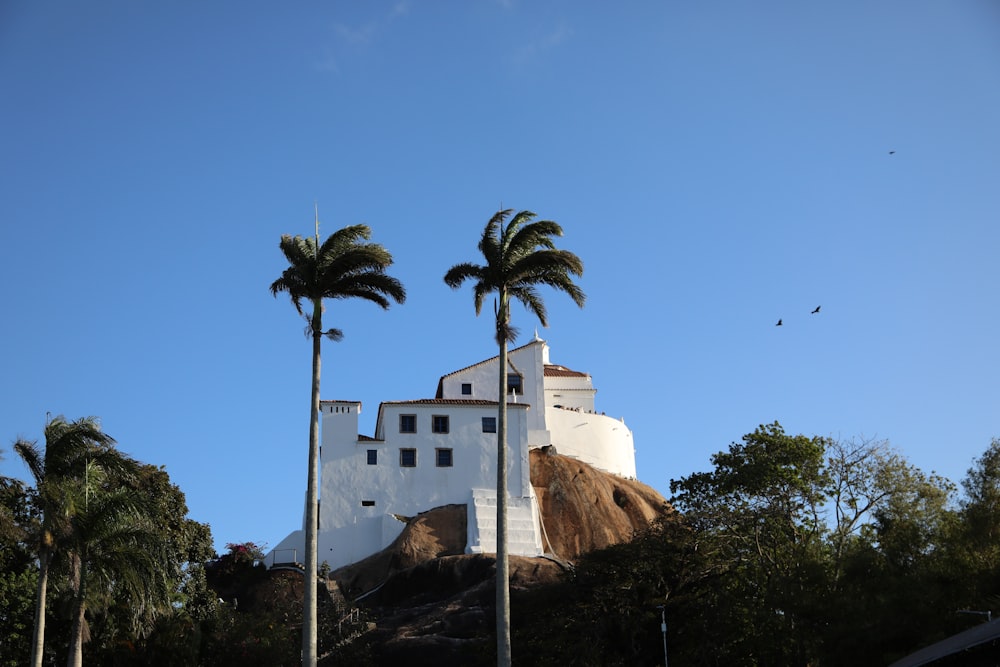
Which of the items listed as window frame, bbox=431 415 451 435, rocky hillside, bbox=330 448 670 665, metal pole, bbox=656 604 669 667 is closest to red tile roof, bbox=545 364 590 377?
rocky hillside, bbox=330 448 670 665

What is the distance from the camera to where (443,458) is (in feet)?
209

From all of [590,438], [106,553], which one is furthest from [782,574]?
[590,438]

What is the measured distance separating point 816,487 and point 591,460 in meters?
26.8

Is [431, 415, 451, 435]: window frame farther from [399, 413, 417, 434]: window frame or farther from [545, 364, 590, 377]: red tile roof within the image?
[545, 364, 590, 377]: red tile roof

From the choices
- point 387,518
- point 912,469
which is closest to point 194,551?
point 387,518

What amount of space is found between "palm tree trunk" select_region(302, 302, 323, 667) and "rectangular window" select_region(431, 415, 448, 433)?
3126cm

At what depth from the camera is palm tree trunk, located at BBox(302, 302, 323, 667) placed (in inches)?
1187

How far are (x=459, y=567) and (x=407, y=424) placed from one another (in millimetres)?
11678

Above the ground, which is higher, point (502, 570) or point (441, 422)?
point (441, 422)

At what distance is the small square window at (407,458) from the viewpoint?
63.0 m

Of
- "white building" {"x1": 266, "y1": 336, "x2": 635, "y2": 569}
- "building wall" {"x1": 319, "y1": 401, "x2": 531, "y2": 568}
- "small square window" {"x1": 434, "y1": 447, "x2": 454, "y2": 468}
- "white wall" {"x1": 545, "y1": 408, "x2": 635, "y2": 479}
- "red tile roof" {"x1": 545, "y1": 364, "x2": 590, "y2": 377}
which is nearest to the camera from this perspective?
"white building" {"x1": 266, "y1": 336, "x2": 635, "y2": 569}

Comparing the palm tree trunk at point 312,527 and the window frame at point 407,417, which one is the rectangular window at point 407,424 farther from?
the palm tree trunk at point 312,527

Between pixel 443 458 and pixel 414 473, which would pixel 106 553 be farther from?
pixel 443 458

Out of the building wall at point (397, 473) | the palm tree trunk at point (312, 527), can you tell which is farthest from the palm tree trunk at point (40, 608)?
the building wall at point (397, 473)
